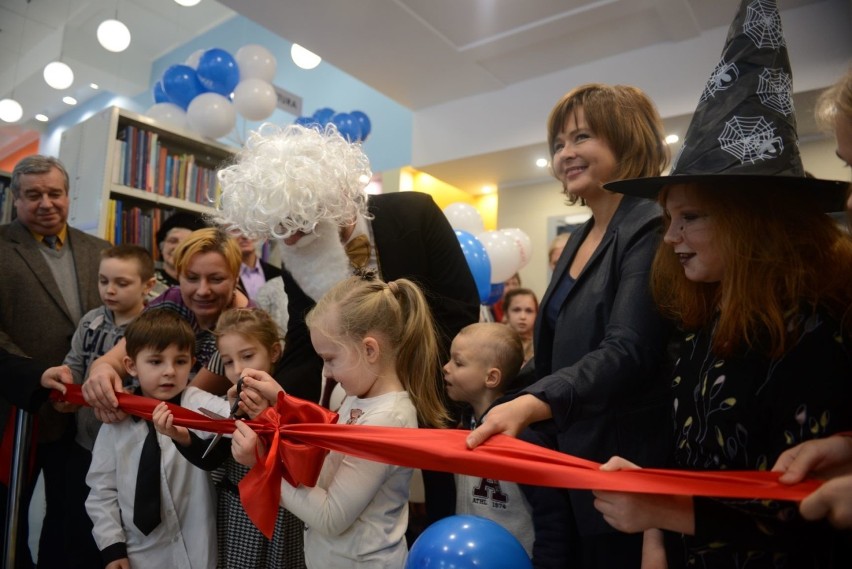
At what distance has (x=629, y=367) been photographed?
1396mm

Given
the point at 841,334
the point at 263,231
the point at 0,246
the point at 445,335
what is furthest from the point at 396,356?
the point at 0,246

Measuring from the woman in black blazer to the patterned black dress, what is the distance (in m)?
0.20

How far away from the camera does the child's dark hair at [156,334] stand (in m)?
2.33

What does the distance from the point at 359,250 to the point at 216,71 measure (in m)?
4.20

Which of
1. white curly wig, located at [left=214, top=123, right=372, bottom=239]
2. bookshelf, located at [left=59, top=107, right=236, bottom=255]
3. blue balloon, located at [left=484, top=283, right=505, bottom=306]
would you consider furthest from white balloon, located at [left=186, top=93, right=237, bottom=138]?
white curly wig, located at [left=214, top=123, right=372, bottom=239]

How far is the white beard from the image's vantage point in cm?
217

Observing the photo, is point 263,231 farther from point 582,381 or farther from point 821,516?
point 821,516

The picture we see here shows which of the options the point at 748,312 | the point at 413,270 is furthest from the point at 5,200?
the point at 748,312

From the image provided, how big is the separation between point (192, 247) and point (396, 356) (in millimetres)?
1376

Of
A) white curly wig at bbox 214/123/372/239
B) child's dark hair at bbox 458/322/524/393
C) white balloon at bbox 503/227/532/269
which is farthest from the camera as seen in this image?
white balloon at bbox 503/227/532/269

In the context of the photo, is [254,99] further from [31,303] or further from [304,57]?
[31,303]

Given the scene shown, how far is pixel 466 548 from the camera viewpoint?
1542 millimetres

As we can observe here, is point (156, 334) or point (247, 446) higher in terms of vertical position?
point (156, 334)

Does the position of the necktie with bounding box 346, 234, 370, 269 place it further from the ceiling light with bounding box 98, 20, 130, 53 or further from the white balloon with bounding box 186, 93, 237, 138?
the ceiling light with bounding box 98, 20, 130, 53
